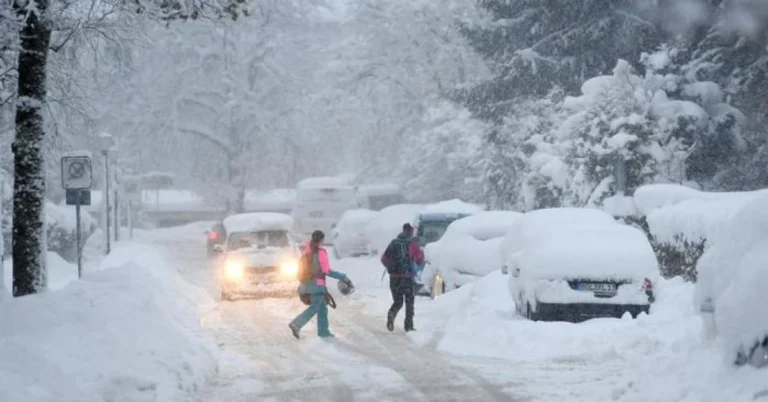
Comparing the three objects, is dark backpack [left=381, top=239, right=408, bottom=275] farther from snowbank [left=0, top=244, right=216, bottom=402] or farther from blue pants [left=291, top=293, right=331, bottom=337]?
snowbank [left=0, top=244, right=216, bottom=402]

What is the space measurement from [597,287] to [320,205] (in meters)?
32.0

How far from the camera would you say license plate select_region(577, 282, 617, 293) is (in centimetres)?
1527

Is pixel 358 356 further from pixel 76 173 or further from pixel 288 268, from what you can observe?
pixel 288 268

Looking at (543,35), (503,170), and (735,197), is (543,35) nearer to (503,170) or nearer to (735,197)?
(503,170)

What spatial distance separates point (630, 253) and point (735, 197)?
474 cm

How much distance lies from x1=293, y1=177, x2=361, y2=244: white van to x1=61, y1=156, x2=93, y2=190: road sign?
88.1ft

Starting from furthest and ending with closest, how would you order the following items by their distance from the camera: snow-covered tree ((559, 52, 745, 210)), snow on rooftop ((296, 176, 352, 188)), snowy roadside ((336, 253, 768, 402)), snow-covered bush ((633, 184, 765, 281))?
snow on rooftop ((296, 176, 352, 188)) < snow-covered tree ((559, 52, 745, 210)) < snow-covered bush ((633, 184, 765, 281)) < snowy roadside ((336, 253, 768, 402))

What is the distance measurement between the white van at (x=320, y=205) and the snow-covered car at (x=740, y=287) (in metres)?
36.9

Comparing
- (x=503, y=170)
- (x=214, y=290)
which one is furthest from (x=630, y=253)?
(x=503, y=170)

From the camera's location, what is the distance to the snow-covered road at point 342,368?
10.9 metres

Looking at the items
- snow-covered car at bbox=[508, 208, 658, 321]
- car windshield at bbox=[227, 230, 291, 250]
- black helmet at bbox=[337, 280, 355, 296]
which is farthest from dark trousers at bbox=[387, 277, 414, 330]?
car windshield at bbox=[227, 230, 291, 250]

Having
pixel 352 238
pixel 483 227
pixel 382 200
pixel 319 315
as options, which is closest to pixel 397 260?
pixel 319 315

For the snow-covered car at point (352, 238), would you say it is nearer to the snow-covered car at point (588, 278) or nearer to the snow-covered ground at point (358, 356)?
the snow-covered ground at point (358, 356)

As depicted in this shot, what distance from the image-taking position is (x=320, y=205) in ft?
153
